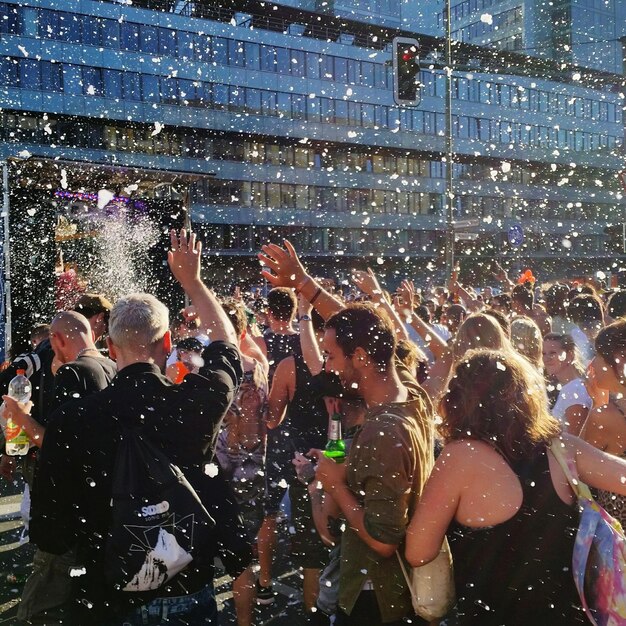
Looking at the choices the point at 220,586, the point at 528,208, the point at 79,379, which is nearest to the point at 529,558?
the point at 79,379

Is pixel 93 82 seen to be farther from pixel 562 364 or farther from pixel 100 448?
pixel 100 448

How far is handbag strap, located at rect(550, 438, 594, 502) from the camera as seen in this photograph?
2.22 meters

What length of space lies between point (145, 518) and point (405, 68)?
916cm

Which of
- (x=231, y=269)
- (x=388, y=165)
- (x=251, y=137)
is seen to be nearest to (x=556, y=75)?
(x=388, y=165)

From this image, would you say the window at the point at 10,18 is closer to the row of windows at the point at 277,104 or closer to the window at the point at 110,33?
the row of windows at the point at 277,104

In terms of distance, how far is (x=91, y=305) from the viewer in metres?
4.61

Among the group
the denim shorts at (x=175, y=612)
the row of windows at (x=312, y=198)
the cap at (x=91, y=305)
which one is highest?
the row of windows at (x=312, y=198)

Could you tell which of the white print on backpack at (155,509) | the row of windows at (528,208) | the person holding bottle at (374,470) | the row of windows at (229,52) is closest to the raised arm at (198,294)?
the person holding bottle at (374,470)

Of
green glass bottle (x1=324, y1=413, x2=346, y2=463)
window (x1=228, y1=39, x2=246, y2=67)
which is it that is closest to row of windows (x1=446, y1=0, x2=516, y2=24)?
window (x1=228, y1=39, x2=246, y2=67)

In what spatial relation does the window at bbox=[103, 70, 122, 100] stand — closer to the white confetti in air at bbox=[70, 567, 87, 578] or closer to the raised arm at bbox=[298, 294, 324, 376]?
the raised arm at bbox=[298, 294, 324, 376]

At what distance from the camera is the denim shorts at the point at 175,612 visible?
2.46 metres

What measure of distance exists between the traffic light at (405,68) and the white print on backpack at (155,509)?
8.83 metres

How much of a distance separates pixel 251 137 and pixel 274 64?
467 cm

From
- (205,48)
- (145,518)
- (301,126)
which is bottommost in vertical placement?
(145,518)
